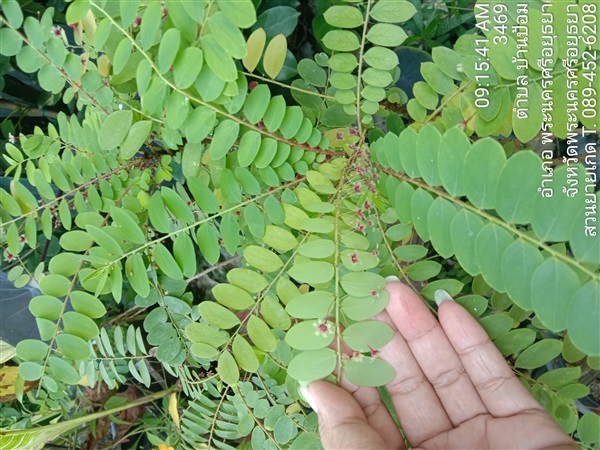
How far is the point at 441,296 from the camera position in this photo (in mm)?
1164

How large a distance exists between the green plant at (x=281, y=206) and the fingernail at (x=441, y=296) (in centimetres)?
2

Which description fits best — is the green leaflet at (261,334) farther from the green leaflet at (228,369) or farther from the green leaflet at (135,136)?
the green leaflet at (135,136)

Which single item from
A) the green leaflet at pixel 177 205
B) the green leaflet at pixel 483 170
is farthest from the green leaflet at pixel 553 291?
the green leaflet at pixel 177 205

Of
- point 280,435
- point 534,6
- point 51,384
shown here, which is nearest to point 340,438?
point 280,435

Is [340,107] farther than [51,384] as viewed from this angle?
Yes

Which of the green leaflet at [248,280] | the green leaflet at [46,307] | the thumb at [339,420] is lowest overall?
the thumb at [339,420]

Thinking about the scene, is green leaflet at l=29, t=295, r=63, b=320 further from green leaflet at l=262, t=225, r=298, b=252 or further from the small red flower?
the small red flower

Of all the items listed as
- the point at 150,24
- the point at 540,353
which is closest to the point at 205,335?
the point at 150,24

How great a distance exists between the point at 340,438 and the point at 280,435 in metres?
0.27

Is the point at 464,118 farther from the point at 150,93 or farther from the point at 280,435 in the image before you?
the point at 280,435

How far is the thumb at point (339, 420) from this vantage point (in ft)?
3.14

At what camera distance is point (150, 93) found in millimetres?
979

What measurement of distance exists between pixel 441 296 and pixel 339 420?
0.40 meters

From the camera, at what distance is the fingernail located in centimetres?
116
